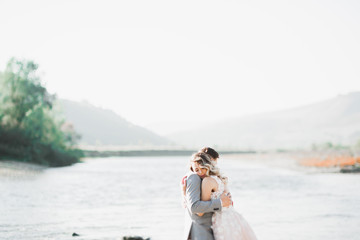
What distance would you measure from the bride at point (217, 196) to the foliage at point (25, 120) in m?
45.2

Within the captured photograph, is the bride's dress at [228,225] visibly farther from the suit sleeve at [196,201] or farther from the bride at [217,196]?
the suit sleeve at [196,201]

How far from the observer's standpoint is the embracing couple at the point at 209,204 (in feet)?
18.6

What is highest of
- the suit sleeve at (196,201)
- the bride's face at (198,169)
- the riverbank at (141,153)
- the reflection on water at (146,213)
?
the riverbank at (141,153)

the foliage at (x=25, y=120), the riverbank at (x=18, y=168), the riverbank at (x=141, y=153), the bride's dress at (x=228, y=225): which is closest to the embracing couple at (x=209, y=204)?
the bride's dress at (x=228, y=225)

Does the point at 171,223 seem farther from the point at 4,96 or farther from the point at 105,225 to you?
the point at 4,96

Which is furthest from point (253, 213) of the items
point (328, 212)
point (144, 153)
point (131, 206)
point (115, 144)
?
point (115, 144)

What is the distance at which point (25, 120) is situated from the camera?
50.6 meters

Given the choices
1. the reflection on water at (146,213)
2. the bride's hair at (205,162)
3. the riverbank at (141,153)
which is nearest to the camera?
the bride's hair at (205,162)

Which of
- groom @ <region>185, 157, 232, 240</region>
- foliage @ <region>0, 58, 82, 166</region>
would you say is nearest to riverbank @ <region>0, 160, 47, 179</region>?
foliage @ <region>0, 58, 82, 166</region>

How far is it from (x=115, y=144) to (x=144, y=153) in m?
52.2

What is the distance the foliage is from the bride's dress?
148 feet

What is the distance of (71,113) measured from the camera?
197250mm

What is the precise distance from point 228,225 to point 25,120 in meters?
47.3

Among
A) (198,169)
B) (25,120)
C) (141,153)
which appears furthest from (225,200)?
(141,153)
